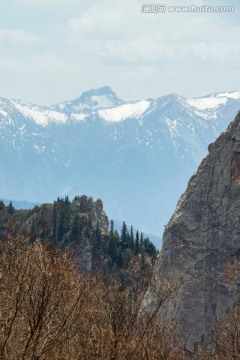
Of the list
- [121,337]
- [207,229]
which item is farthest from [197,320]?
[121,337]

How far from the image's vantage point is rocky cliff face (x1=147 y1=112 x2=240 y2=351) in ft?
255

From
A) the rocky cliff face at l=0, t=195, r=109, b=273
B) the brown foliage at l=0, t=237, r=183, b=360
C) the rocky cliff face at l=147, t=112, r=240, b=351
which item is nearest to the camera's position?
the brown foliage at l=0, t=237, r=183, b=360

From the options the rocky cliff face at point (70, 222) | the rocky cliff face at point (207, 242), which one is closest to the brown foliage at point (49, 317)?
the rocky cliff face at point (207, 242)

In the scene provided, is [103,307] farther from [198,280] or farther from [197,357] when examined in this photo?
[198,280]

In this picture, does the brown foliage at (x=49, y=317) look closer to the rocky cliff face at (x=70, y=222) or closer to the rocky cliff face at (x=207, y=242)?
the rocky cliff face at (x=207, y=242)

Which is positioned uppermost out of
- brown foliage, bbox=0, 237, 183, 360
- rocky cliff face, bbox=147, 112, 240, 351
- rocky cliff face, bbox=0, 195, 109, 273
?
Result: rocky cliff face, bbox=0, 195, 109, 273

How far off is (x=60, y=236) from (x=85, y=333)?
402 ft

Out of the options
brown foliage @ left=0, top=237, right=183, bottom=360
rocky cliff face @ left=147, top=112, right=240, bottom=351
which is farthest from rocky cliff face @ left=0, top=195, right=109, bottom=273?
brown foliage @ left=0, top=237, right=183, bottom=360

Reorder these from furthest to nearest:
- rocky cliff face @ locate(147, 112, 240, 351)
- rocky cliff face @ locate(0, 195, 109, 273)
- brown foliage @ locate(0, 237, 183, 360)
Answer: rocky cliff face @ locate(0, 195, 109, 273), rocky cliff face @ locate(147, 112, 240, 351), brown foliage @ locate(0, 237, 183, 360)

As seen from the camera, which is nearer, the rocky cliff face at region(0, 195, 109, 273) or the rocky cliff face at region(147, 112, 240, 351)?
the rocky cliff face at region(147, 112, 240, 351)

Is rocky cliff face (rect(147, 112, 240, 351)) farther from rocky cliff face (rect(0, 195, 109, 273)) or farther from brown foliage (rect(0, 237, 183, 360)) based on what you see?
rocky cliff face (rect(0, 195, 109, 273))

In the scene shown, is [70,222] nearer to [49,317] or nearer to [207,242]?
[207,242]

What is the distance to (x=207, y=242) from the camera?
81938 millimetres

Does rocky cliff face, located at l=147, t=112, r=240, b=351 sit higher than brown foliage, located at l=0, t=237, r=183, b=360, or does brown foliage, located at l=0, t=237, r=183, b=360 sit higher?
rocky cliff face, located at l=147, t=112, r=240, b=351
